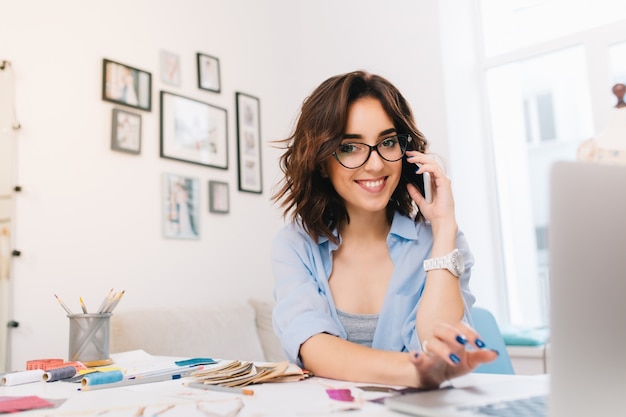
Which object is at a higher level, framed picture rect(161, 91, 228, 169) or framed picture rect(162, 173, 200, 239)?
framed picture rect(161, 91, 228, 169)

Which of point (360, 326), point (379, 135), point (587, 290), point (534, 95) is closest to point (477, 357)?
point (587, 290)

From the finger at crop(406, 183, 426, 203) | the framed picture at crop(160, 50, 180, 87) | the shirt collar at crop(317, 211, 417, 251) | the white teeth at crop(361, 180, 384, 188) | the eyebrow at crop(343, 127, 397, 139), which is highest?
the framed picture at crop(160, 50, 180, 87)

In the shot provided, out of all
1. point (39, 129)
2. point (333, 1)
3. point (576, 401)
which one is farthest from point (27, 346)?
point (333, 1)

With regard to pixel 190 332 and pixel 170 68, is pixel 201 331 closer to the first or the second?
pixel 190 332

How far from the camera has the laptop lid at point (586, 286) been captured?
43 centimetres

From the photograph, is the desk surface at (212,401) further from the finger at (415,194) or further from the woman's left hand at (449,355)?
the finger at (415,194)

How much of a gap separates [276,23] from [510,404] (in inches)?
132

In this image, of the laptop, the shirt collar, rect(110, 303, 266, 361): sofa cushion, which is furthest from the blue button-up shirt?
rect(110, 303, 266, 361): sofa cushion

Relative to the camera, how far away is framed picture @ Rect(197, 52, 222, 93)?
9.99ft

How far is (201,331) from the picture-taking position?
2.45 metres

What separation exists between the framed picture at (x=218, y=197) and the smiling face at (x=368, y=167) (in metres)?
1.75

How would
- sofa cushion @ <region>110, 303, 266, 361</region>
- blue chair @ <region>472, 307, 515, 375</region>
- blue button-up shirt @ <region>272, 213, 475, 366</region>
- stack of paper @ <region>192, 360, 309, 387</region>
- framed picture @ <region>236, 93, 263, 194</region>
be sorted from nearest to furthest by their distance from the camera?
stack of paper @ <region>192, 360, 309, 387</region>, blue button-up shirt @ <region>272, 213, 475, 366</region>, blue chair @ <region>472, 307, 515, 375</region>, sofa cushion @ <region>110, 303, 266, 361</region>, framed picture @ <region>236, 93, 263, 194</region>

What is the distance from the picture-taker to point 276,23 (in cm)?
364

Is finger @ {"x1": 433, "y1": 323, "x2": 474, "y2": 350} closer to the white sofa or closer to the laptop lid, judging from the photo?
the laptop lid
